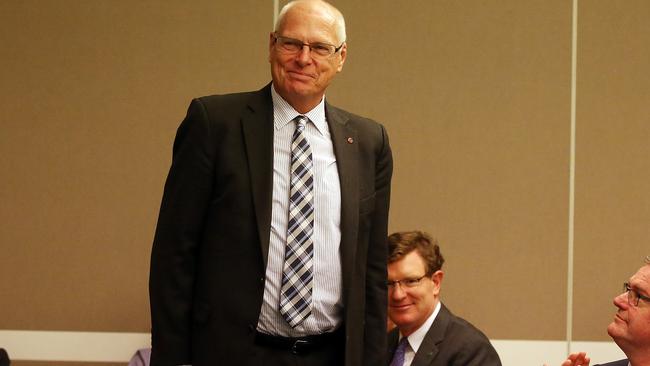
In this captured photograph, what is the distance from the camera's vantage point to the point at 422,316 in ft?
8.97

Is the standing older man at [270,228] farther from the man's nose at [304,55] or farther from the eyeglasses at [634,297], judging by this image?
the eyeglasses at [634,297]

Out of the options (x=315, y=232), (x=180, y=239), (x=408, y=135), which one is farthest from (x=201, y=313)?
(x=408, y=135)

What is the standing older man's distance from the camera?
74.9 inches

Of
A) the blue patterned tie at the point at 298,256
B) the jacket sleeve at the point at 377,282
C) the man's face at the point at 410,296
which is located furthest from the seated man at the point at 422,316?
the blue patterned tie at the point at 298,256

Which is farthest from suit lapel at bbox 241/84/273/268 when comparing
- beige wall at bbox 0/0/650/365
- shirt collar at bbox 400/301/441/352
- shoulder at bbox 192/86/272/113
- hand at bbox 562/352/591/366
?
beige wall at bbox 0/0/650/365

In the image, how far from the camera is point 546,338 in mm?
3734

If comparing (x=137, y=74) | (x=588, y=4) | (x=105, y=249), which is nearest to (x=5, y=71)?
(x=137, y=74)

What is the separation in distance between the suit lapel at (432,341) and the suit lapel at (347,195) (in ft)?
2.41

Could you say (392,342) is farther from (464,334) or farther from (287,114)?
(287,114)

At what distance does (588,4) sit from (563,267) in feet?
3.55

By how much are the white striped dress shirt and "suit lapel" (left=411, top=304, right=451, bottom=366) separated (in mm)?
702

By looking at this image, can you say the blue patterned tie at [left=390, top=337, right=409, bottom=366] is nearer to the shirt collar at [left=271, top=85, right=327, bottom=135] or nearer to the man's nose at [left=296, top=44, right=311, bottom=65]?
the shirt collar at [left=271, top=85, right=327, bottom=135]

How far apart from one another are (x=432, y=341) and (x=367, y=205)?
797 mm

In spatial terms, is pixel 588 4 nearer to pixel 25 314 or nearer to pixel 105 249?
pixel 105 249
